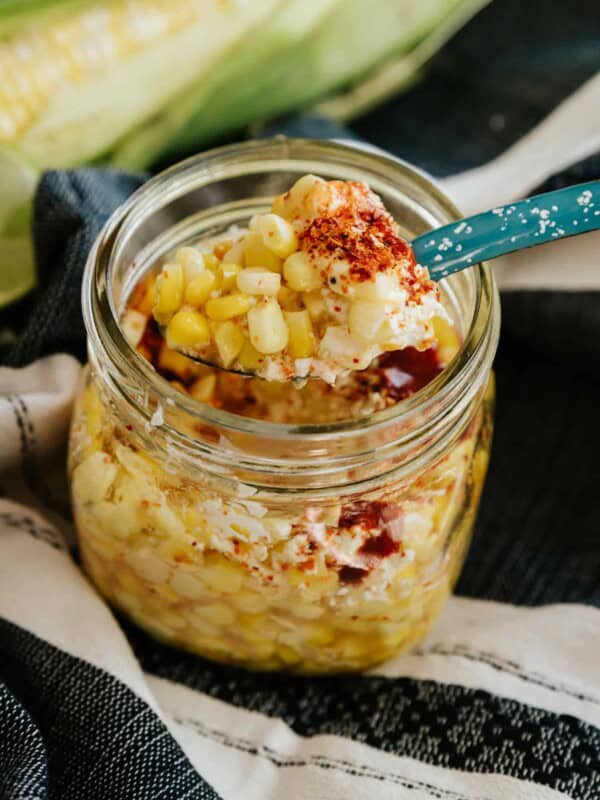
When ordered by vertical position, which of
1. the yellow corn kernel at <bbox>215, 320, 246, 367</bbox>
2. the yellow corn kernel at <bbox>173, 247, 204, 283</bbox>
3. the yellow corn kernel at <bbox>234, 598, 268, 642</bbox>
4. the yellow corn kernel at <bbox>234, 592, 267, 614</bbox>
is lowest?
the yellow corn kernel at <bbox>234, 598, 268, 642</bbox>

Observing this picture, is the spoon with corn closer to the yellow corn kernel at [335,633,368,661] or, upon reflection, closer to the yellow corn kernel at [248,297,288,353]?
the yellow corn kernel at [248,297,288,353]

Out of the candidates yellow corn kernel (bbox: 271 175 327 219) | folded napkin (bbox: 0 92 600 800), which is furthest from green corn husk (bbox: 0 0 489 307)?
yellow corn kernel (bbox: 271 175 327 219)

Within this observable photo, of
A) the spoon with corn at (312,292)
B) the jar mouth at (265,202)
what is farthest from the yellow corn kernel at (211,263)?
the jar mouth at (265,202)

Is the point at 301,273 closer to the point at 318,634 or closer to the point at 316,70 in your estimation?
the point at 318,634

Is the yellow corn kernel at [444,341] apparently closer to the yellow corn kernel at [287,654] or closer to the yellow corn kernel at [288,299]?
the yellow corn kernel at [288,299]

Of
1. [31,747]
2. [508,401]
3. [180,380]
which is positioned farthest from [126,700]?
[508,401]

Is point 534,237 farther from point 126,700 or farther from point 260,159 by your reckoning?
point 126,700

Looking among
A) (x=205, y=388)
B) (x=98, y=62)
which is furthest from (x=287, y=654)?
(x=98, y=62)
